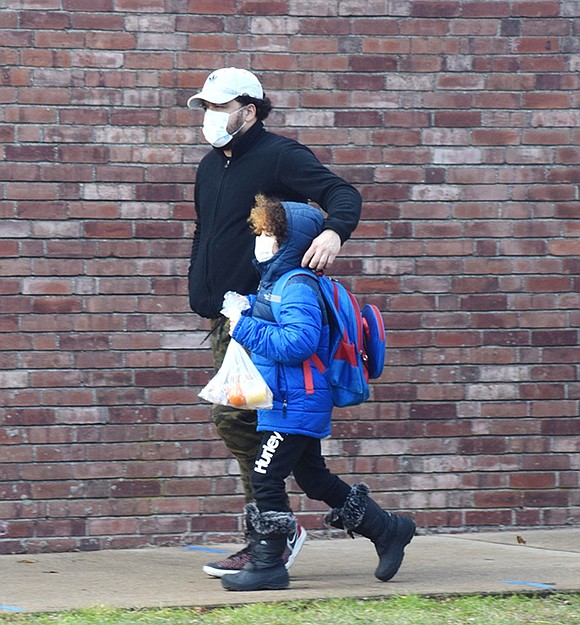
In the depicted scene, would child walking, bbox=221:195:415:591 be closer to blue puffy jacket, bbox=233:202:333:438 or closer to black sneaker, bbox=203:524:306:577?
blue puffy jacket, bbox=233:202:333:438

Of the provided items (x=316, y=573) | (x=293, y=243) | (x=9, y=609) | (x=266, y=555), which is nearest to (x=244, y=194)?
(x=293, y=243)

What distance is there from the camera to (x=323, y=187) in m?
4.75

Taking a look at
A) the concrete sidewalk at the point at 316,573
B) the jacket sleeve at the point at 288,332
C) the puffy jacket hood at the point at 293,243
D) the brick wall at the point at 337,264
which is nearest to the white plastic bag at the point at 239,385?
the jacket sleeve at the point at 288,332

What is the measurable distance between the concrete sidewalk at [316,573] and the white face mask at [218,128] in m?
1.74

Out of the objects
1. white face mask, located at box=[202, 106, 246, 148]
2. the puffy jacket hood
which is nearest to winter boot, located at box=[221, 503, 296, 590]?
the puffy jacket hood

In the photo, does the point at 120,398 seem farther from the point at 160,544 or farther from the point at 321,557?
the point at 321,557

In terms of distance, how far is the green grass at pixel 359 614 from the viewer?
411cm

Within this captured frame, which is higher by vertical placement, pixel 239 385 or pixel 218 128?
pixel 218 128

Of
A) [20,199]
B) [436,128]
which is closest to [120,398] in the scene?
[20,199]

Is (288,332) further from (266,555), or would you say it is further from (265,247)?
(266,555)

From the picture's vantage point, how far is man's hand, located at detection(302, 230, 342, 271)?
4.51 m

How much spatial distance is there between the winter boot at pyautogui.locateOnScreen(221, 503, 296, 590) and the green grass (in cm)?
27

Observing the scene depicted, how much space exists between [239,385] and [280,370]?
175mm

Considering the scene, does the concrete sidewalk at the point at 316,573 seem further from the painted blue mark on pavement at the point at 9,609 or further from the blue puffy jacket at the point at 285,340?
the blue puffy jacket at the point at 285,340
